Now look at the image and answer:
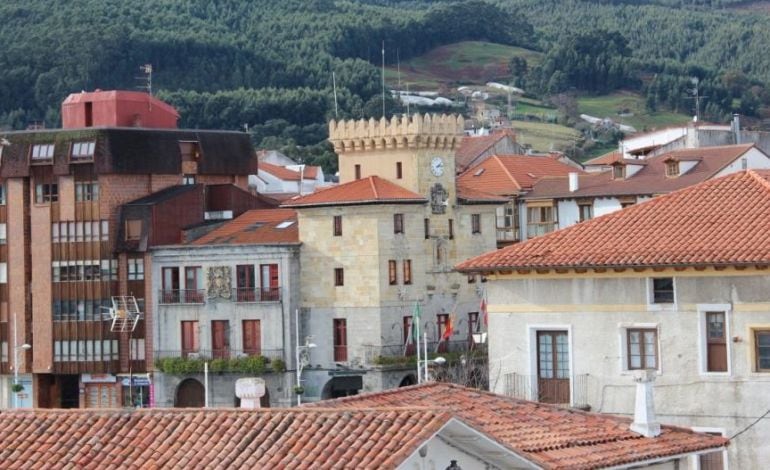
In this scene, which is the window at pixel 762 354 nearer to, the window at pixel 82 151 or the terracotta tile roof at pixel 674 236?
the terracotta tile roof at pixel 674 236

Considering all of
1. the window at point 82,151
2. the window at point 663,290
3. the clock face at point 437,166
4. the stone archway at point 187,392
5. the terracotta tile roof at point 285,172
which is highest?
the terracotta tile roof at point 285,172

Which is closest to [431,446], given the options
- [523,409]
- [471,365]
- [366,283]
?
[523,409]

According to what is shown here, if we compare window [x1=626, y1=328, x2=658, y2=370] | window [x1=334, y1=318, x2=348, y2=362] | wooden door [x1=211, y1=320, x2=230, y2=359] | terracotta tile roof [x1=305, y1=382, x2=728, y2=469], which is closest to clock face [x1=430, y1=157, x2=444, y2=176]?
window [x1=334, y1=318, x2=348, y2=362]

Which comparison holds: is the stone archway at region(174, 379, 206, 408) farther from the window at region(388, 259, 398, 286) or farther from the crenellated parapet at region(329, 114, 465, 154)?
A: the crenellated parapet at region(329, 114, 465, 154)

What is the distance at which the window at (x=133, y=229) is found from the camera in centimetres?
10225

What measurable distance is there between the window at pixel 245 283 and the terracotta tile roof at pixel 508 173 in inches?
472

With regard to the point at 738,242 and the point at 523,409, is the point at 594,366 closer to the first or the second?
the point at 738,242

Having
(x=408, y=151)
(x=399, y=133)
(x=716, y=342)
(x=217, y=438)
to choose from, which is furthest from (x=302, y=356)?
(x=217, y=438)

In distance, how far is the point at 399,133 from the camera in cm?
10056

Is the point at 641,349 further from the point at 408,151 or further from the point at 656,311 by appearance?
the point at 408,151

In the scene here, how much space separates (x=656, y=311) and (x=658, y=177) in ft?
163

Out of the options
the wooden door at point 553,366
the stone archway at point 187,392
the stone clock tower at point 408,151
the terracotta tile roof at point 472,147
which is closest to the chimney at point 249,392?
the wooden door at point 553,366

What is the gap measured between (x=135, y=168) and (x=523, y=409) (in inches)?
2600

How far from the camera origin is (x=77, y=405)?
103m
